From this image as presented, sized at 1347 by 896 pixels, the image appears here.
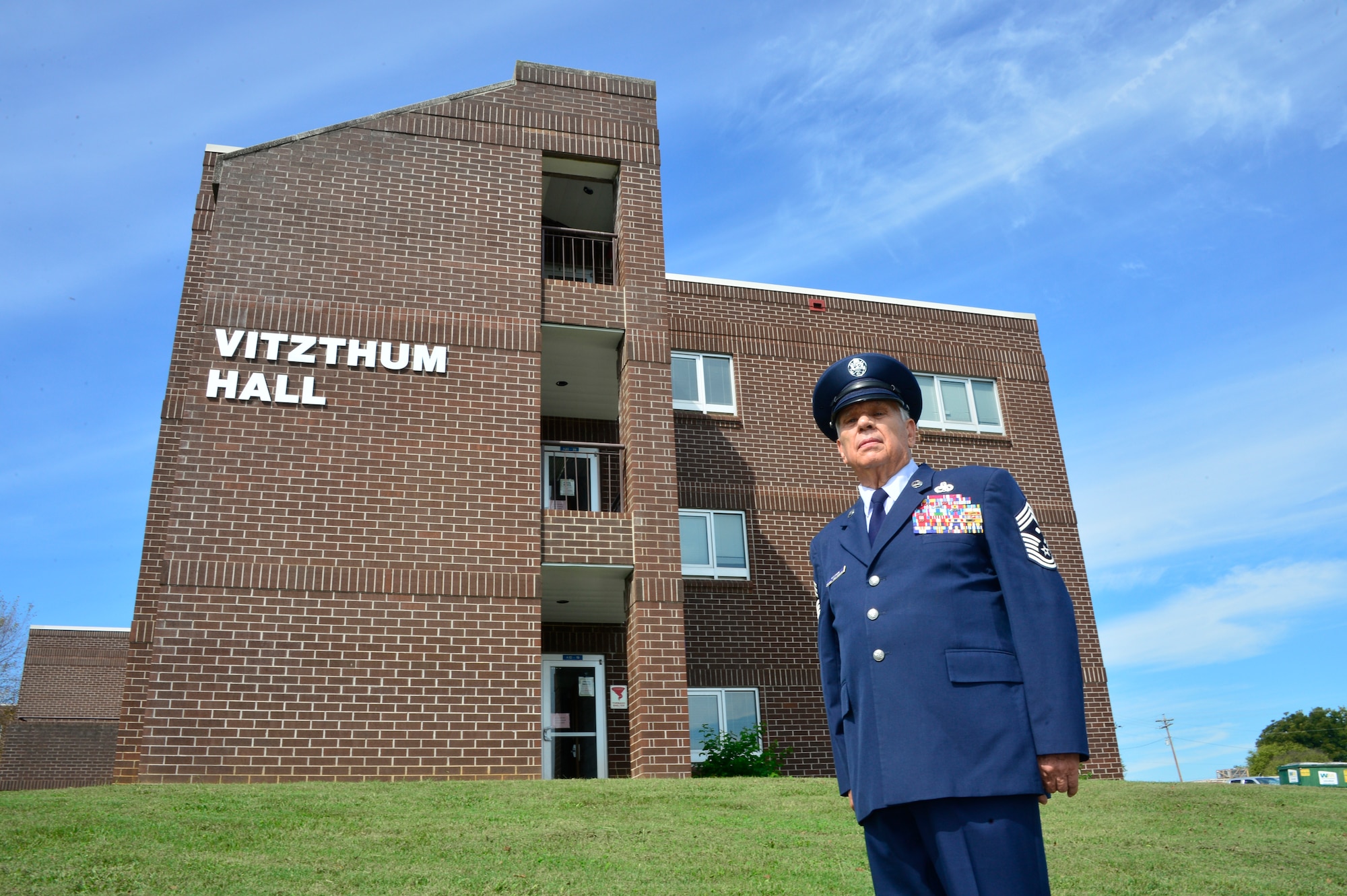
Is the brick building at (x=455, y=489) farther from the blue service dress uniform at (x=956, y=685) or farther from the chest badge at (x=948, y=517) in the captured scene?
the chest badge at (x=948, y=517)

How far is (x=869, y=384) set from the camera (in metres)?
3.72

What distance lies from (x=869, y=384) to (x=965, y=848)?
1.61 meters

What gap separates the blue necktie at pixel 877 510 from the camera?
3.58m

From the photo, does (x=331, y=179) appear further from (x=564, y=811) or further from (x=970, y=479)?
(x=970, y=479)

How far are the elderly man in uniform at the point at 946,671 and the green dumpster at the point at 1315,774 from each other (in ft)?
70.2

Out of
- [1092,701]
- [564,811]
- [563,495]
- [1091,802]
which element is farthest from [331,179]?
[1092,701]

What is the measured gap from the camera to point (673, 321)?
1880cm

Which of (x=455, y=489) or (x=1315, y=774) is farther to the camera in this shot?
(x=1315, y=774)

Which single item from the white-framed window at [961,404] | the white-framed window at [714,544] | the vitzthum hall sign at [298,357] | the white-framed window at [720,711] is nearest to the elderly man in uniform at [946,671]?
the vitzthum hall sign at [298,357]

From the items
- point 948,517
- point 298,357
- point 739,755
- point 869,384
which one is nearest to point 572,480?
point 298,357

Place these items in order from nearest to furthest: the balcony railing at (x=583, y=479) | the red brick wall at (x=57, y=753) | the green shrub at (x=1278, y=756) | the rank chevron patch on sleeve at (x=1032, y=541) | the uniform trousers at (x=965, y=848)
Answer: the uniform trousers at (x=965, y=848) → the rank chevron patch on sleeve at (x=1032, y=541) → the balcony railing at (x=583, y=479) → the red brick wall at (x=57, y=753) → the green shrub at (x=1278, y=756)

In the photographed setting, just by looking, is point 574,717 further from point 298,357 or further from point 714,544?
point 298,357

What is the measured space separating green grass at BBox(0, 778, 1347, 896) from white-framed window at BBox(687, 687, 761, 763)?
5.21 metres

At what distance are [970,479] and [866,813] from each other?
116 centimetres
